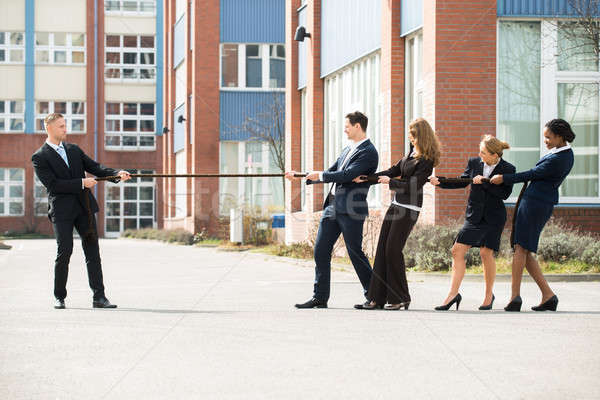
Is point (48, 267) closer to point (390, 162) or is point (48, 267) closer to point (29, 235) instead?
point (390, 162)

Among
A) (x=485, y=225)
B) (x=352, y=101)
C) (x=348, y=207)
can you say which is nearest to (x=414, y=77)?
(x=352, y=101)

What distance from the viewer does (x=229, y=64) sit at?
109 feet

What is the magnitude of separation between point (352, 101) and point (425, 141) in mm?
11886

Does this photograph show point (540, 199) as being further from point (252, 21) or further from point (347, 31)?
point (252, 21)

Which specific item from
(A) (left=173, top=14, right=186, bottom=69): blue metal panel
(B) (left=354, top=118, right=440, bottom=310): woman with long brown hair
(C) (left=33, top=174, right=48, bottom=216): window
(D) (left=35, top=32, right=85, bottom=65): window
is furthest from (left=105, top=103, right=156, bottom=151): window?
(B) (left=354, top=118, right=440, bottom=310): woman with long brown hair

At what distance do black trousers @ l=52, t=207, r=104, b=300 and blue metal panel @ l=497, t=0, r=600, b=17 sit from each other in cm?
873

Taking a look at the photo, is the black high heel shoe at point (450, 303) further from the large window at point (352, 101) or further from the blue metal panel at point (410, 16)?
the large window at point (352, 101)

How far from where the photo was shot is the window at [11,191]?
4903 cm

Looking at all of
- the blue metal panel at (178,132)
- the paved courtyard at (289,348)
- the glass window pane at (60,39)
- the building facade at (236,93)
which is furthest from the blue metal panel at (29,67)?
the paved courtyard at (289,348)

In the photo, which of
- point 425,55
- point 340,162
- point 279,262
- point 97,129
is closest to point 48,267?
point 279,262

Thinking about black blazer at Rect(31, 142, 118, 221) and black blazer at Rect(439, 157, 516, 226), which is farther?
black blazer at Rect(31, 142, 118, 221)

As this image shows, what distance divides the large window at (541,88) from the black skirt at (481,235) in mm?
6935

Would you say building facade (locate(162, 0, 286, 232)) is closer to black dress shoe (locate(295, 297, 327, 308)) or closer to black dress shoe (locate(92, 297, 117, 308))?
black dress shoe (locate(92, 297, 117, 308))

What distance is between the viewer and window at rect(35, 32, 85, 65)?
49.7m
